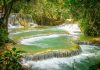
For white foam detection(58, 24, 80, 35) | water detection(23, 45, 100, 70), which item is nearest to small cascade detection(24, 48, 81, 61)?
water detection(23, 45, 100, 70)

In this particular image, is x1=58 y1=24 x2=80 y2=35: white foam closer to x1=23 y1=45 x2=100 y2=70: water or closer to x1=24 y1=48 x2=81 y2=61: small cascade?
x1=23 y1=45 x2=100 y2=70: water

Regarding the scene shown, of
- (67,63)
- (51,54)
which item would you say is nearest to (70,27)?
(51,54)

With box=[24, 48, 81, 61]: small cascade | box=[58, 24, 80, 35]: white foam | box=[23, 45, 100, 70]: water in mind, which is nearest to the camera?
box=[23, 45, 100, 70]: water

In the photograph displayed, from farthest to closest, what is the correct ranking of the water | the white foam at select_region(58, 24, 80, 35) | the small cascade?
1. the white foam at select_region(58, 24, 80, 35)
2. the small cascade
3. the water

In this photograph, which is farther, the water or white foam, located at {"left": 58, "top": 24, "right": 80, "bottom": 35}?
white foam, located at {"left": 58, "top": 24, "right": 80, "bottom": 35}

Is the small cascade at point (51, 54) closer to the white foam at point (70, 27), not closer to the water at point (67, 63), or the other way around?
the water at point (67, 63)

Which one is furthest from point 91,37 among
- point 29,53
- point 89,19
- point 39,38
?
point 29,53

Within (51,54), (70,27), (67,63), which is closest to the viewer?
(67,63)

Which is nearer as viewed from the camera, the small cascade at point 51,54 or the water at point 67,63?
the water at point 67,63

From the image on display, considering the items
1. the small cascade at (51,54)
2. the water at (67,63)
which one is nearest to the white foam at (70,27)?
the water at (67,63)

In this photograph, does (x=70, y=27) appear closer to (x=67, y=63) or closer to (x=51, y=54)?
(x=51, y=54)

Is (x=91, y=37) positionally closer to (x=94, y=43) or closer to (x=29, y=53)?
(x=94, y=43)
